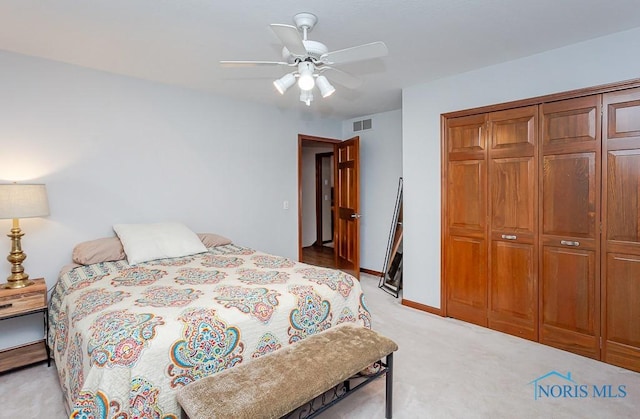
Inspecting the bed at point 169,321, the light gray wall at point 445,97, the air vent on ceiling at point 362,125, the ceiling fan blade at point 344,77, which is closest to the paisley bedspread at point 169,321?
the bed at point 169,321

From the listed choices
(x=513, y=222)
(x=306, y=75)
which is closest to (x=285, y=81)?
(x=306, y=75)

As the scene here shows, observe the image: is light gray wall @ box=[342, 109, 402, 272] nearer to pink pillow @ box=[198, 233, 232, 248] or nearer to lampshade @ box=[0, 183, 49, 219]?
pink pillow @ box=[198, 233, 232, 248]

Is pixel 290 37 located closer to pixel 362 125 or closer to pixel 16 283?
pixel 16 283

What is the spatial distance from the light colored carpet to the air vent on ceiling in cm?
308

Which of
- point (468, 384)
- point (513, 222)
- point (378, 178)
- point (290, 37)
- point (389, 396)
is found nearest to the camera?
point (290, 37)

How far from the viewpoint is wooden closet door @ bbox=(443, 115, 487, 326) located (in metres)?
3.13

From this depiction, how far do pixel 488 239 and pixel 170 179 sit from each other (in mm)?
3156

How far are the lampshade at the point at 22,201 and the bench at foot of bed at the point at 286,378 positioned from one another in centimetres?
190

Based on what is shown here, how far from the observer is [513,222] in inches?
116

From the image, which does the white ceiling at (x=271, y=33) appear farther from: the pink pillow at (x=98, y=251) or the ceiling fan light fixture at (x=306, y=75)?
the pink pillow at (x=98, y=251)

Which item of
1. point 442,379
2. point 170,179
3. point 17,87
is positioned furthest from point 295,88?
point 442,379

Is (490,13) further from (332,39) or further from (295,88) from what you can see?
(295,88)

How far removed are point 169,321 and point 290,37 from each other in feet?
4.93

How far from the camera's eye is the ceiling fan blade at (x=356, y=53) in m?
1.86
